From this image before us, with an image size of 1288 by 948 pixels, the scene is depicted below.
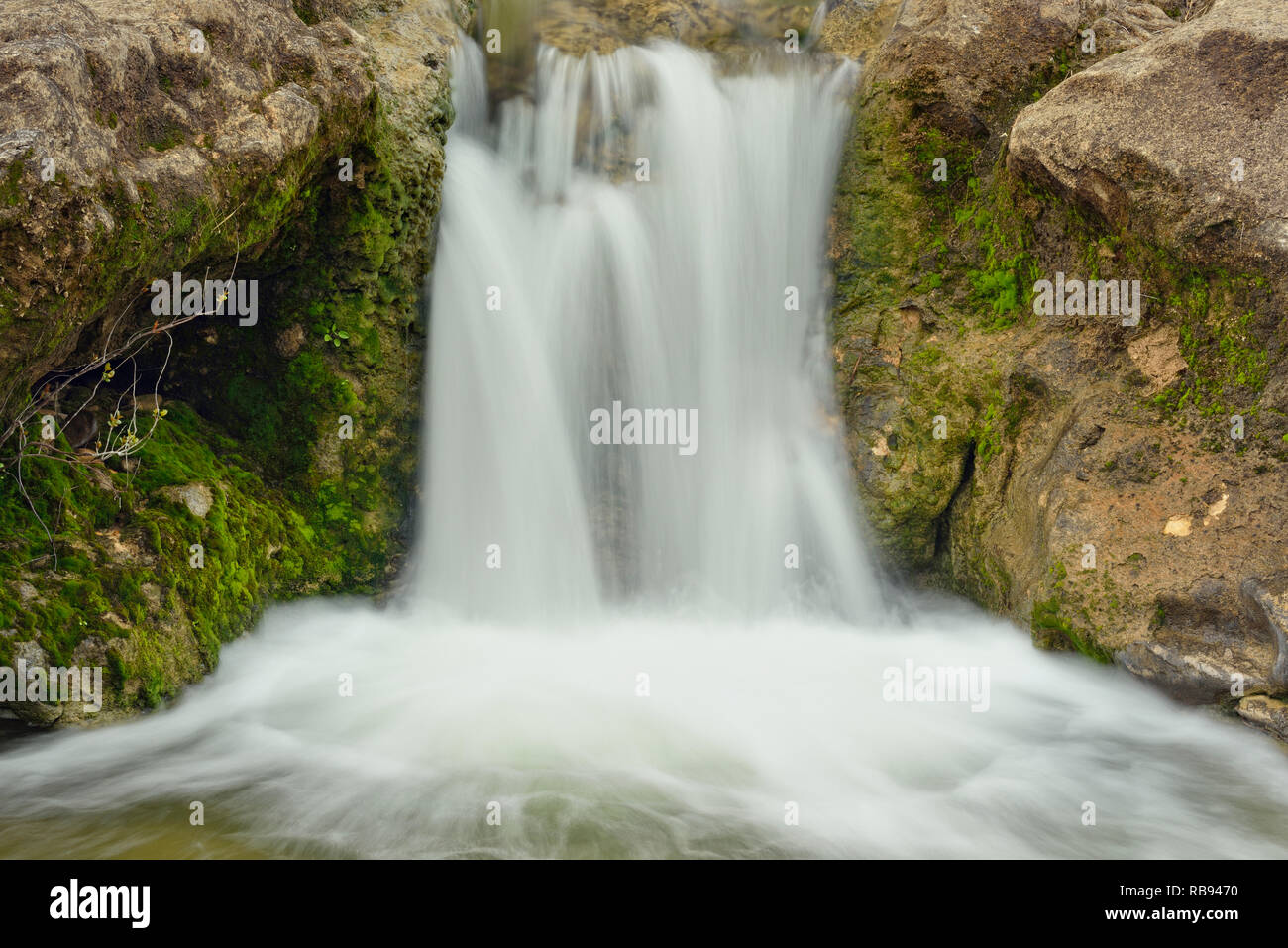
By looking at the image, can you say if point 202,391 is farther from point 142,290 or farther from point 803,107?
point 803,107

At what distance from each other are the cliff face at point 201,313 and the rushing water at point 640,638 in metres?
0.39

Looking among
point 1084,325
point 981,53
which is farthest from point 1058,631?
point 981,53

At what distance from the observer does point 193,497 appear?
5367 millimetres

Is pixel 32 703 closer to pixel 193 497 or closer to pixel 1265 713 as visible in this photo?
pixel 193 497

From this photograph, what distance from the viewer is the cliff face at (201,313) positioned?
392cm

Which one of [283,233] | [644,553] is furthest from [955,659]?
[283,233]

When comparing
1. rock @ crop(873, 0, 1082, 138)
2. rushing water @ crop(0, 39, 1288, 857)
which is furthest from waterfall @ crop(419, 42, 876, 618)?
rock @ crop(873, 0, 1082, 138)

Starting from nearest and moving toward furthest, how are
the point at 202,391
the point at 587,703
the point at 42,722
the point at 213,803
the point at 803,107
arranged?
the point at 213,803, the point at 42,722, the point at 587,703, the point at 202,391, the point at 803,107

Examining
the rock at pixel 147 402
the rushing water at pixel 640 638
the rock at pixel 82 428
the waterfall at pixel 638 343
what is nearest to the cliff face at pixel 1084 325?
the rushing water at pixel 640 638

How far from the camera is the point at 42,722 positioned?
13.9ft

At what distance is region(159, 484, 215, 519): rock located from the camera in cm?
527

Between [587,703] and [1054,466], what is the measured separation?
11.1ft

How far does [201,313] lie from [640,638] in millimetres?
3441

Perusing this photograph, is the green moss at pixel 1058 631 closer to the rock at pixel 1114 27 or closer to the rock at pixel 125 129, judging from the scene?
the rock at pixel 1114 27
